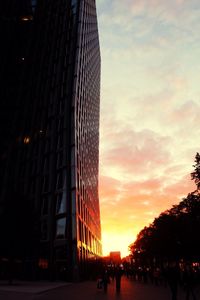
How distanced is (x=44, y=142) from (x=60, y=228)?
17.6m

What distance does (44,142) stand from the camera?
61.7 metres

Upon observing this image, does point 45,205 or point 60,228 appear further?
point 45,205

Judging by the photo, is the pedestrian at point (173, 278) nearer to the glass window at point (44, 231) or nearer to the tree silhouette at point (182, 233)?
the tree silhouette at point (182, 233)

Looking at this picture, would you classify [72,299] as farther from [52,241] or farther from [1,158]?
[1,158]

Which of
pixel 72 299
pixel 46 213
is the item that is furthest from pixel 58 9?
pixel 72 299

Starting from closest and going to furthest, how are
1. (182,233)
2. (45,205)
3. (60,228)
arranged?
(60,228)
(45,205)
(182,233)

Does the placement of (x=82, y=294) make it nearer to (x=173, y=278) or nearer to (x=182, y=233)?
(x=173, y=278)

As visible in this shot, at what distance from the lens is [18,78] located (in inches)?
3002

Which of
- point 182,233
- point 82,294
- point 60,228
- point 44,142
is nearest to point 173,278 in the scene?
point 82,294

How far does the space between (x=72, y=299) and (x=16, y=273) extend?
1407 inches

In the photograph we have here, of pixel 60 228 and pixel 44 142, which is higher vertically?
pixel 44 142

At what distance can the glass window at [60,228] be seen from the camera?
49125mm

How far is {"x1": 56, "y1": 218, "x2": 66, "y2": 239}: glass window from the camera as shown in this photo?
49125mm

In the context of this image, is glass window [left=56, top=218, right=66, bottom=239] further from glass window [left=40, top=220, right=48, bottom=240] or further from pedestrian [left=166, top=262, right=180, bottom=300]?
pedestrian [left=166, top=262, right=180, bottom=300]
